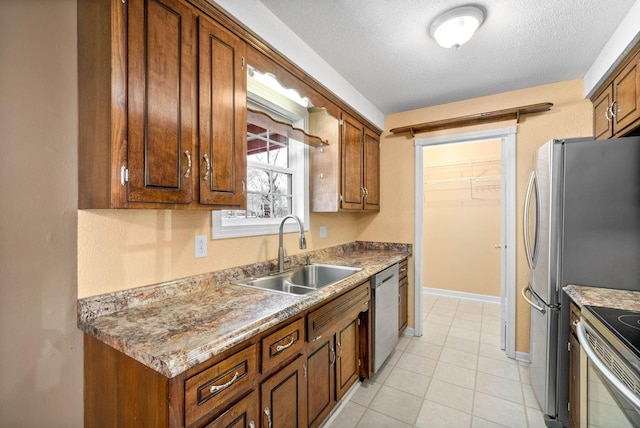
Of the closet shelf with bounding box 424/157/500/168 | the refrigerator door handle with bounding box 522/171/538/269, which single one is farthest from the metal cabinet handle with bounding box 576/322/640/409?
the closet shelf with bounding box 424/157/500/168

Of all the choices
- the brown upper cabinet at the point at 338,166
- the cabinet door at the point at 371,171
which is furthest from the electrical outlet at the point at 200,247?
the cabinet door at the point at 371,171

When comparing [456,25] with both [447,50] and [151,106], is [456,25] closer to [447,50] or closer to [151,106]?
[447,50]

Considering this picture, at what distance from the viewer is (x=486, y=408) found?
1.94 meters

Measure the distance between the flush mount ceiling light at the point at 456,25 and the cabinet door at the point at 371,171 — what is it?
1259 millimetres

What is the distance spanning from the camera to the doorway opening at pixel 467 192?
8.66 feet

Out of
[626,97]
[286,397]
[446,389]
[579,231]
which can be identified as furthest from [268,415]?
[626,97]

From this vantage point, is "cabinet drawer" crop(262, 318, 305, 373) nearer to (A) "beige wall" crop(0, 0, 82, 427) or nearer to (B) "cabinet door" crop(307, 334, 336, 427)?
(B) "cabinet door" crop(307, 334, 336, 427)

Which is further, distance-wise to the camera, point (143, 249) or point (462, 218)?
point (462, 218)

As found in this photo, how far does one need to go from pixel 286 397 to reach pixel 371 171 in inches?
90.1

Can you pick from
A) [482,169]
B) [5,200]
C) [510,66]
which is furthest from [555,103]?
[5,200]

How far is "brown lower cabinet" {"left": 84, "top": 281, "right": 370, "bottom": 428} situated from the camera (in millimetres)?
876

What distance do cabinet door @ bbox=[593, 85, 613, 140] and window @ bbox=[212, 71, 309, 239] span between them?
221 cm

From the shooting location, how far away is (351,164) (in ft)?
8.70

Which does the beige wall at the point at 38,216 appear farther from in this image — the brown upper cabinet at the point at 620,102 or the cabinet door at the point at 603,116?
the cabinet door at the point at 603,116
